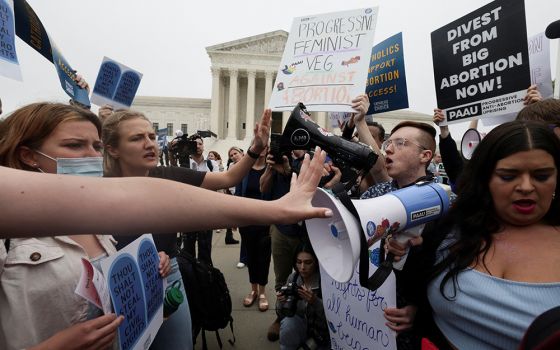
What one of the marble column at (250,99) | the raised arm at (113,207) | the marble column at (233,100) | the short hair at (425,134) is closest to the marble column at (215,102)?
the marble column at (233,100)

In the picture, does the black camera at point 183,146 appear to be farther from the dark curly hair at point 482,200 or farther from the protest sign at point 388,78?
the dark curly hair at point 482,200

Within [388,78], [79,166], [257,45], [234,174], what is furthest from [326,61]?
[257,45]

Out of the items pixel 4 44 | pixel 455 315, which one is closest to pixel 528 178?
pixel 455 315

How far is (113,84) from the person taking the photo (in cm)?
412

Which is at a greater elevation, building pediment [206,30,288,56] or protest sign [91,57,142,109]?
building pediment [206,30,288,56]

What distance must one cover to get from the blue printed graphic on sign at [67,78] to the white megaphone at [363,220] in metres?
3.14

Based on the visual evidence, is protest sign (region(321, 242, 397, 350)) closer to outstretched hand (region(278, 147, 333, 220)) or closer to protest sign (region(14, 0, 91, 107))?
outstretched hand (region(278, 147, 333, 220))

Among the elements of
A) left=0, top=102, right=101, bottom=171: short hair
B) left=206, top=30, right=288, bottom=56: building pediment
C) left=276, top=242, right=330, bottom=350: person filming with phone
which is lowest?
left=276, top=242, right=330, bottom=350: person filming with phone

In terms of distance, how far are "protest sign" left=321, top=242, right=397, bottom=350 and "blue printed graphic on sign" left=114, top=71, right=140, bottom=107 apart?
373 centimetres

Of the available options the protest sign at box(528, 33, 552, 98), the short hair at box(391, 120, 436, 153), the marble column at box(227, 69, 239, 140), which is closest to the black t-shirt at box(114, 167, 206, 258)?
the short hair at box(391, 120, 436, 153)

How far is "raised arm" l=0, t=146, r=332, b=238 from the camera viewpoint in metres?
0.65

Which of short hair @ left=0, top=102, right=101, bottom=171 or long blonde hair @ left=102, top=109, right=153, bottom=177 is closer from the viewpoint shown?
short hair @ left=0, top=102, right=101, bottom=171

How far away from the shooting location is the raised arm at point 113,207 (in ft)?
2.14

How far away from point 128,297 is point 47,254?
0.41 m
